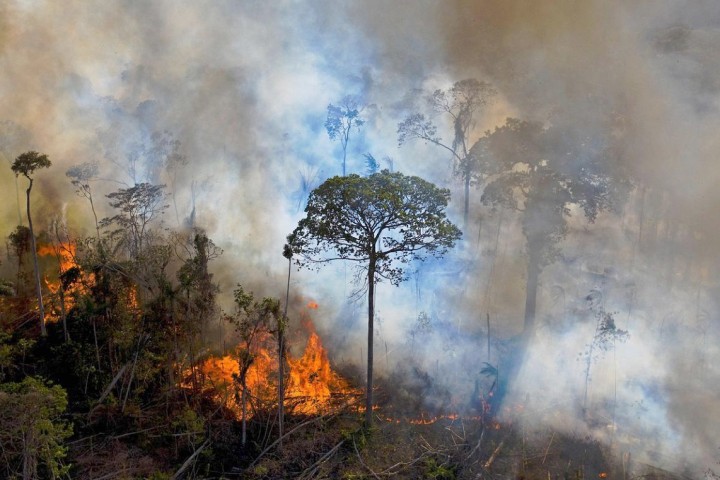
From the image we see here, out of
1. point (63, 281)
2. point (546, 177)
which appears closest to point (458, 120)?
point (546, 177)

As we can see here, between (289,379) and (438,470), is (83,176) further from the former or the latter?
(438,470)

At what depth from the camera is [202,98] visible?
1848 inches

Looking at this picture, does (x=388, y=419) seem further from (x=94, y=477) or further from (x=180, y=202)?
(x=180, y=202)

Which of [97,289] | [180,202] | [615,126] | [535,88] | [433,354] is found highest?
[535,88]

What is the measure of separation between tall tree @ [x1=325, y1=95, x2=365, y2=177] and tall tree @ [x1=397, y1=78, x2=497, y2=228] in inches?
172

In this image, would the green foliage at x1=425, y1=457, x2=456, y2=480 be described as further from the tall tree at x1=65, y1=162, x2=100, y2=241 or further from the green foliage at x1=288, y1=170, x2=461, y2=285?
the tall tree at x1=65, y1=162, x2=100, y2=241

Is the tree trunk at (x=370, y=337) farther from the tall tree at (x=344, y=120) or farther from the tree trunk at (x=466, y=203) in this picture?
the tall tree at (x=344, y=120)

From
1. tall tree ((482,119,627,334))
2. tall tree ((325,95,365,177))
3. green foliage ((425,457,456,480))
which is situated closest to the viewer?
green foliage ((425,457,456,480))

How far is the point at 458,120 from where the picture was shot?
40.2 meters

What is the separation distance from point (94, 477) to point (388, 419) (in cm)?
1286

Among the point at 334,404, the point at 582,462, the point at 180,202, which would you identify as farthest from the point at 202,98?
the point at 582,462

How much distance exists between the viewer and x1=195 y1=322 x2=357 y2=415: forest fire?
81.3 feet

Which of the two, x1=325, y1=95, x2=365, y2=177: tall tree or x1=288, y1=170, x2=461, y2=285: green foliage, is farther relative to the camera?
x1=325, y1=95, x2=365, y2=177: tall tree

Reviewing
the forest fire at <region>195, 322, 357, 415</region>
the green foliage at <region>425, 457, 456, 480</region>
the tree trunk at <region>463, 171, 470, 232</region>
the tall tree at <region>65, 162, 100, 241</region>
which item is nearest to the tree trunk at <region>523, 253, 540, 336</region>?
the tree trunk at <region>463, 171, 470, 232</region>
